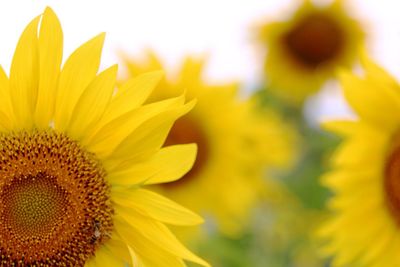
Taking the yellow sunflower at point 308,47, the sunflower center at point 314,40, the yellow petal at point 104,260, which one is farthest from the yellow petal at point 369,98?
the sunflower center at point 314,40

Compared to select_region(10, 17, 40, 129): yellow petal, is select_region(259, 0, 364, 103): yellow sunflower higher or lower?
higher

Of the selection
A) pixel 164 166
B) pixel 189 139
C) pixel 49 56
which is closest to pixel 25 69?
pixel 49 56

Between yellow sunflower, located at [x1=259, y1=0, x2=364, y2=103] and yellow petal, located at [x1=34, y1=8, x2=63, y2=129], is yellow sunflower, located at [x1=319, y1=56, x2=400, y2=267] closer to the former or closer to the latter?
yellow petal, located at [x1=34, y1=8, x2=63, y2=129]

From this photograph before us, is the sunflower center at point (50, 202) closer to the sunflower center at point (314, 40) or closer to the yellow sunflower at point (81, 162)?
the yellow sunflower at point (81, 162)

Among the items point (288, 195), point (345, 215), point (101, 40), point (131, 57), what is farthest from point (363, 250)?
point (288, 195)

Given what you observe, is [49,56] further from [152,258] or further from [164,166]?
[152,258]

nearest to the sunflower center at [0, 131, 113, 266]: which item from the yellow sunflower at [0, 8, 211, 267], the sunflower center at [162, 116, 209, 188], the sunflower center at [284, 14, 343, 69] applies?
the yellow sunflower at [0, 8, 211, 267]

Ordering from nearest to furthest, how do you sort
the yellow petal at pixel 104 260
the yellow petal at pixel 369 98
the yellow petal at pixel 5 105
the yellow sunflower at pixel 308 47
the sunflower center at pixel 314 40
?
the yellow petal at pixel 5 105, the yellow petal at pixel 104 260, the yellow petal at pixel 369 98, the yellow sunflower at pixel 308 47, the sunflower center at pixel 314 40
